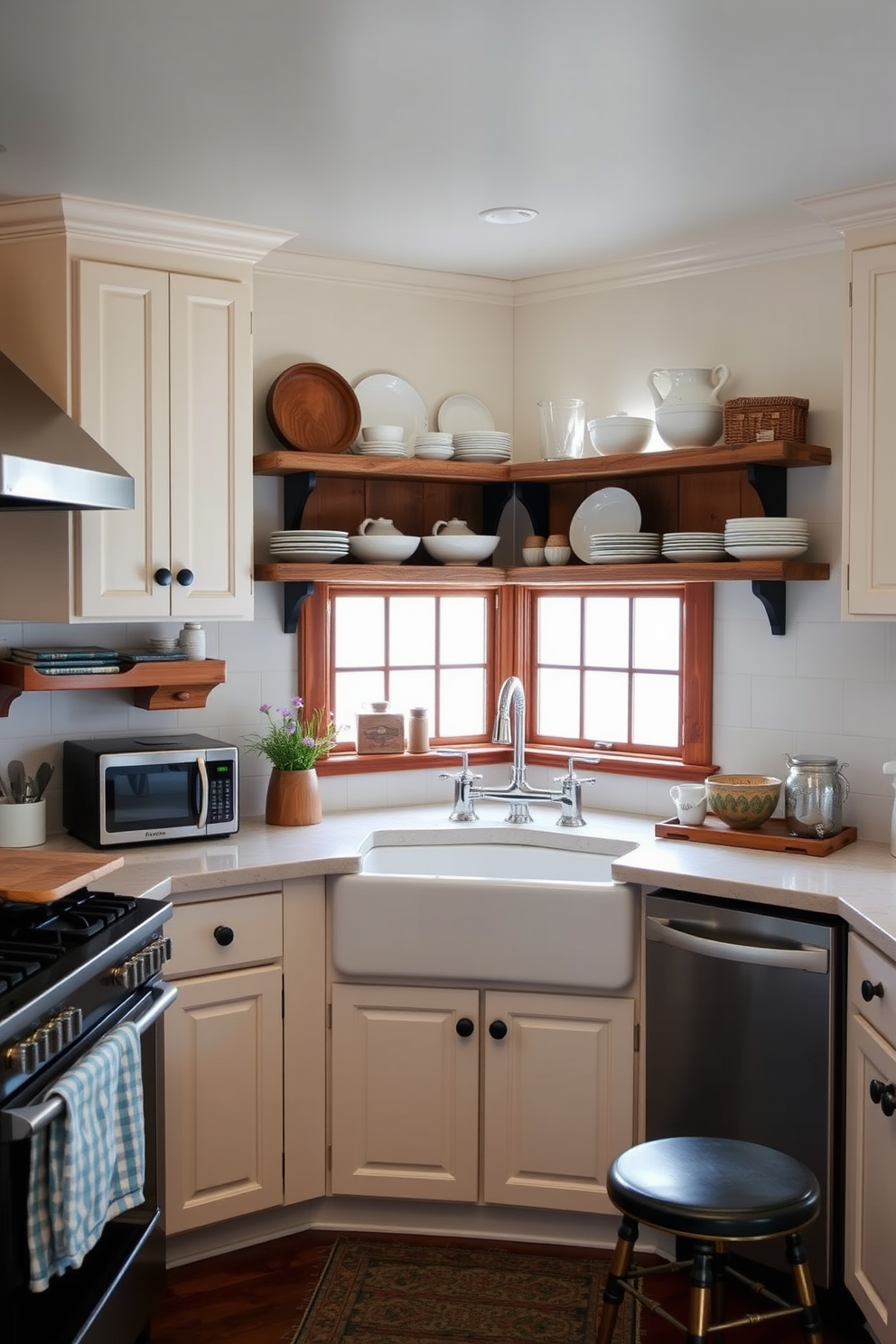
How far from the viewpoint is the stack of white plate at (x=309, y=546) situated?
10.9ft

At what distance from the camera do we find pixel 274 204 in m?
2.98

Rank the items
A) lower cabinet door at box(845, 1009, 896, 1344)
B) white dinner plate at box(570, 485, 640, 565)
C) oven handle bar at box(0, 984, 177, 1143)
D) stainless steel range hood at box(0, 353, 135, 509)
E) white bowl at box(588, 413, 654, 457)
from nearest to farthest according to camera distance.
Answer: oven handle bar at box(0, 984, 177, 1143) → lower cabinet door at box(845, 1009, 896, 1344) → stainless steel range hood at box(0, 353, 135, 509) → white bowl at box(588, 413, 654, 457) → white dinner plate at box(570, 485, 640, 565)

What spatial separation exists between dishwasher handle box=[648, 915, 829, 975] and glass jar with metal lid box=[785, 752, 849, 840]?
0.44 meters

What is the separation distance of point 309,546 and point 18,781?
Result: 950mm

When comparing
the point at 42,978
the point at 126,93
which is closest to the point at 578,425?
the point at 126,93

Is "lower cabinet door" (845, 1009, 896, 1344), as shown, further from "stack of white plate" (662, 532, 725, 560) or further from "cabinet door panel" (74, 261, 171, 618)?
"cabinet door panel" (74, 261, 171, 618)

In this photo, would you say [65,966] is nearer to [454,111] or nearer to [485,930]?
[485,930]

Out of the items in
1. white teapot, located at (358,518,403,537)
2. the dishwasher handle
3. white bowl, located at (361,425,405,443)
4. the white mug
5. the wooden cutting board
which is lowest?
the dishwasher handle

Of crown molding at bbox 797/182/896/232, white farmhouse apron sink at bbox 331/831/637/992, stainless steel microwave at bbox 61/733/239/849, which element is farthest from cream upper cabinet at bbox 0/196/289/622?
crown molding at bbox 797/182/896/232

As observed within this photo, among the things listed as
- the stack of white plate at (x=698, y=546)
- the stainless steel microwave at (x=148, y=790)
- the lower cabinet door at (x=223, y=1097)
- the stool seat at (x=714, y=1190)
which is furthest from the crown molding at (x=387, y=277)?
the stool seat at (x=714, y=1190)

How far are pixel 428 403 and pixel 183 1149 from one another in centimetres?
216

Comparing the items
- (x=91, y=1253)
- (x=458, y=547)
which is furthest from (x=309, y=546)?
(x=91, y=1253)

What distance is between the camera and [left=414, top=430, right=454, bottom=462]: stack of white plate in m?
3.52

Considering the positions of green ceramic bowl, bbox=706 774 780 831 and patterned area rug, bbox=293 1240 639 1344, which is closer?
patterned area rug, bbox=293 1240 639 1344
